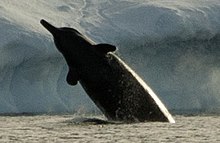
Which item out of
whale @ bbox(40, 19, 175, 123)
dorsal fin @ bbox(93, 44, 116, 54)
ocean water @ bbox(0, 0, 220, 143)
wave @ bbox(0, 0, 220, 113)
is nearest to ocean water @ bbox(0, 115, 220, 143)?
whale @ bbox(40, 19, 175, 123)

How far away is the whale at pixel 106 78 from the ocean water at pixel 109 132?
0.41 meters

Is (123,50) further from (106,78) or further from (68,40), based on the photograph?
(106,78)

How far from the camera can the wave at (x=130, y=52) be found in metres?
20.1

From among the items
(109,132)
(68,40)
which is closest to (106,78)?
(68,40)

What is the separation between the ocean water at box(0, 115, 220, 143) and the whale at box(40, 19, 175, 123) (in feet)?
1.33

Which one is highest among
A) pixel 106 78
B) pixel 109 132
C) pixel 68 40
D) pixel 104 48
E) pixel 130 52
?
pixel 130 52

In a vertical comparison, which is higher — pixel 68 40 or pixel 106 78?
pixel 68 40

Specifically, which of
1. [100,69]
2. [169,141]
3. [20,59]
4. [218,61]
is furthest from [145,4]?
[169,141]

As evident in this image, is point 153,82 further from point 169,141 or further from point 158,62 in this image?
point 169,141

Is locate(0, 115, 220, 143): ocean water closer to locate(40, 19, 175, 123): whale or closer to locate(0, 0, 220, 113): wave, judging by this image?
locate(40, 19, 175, 123): whale

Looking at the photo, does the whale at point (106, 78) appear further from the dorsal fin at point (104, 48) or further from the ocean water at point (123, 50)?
the ocean water at point (123, 50)

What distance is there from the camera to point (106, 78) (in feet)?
42.2

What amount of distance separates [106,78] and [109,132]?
1709mm

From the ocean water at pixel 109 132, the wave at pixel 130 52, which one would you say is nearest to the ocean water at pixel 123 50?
the wave at pixel 130 52
